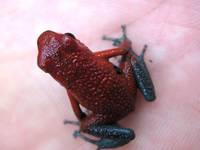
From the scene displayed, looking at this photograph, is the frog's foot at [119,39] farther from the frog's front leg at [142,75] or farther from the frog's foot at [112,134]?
the frog's foot at [112,134]

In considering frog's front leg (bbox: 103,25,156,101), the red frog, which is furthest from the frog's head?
frog's front leg (bbox: 103,25,156,101)

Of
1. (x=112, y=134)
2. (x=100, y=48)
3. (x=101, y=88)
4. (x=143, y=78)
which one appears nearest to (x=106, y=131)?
(x=112, y=134)

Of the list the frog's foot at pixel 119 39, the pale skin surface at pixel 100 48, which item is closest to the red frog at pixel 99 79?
the frog's foot at pixel 119 39

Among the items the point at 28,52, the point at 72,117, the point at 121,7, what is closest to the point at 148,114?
the point at 72,117

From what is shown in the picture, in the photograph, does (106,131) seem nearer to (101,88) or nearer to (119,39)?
(101,88)

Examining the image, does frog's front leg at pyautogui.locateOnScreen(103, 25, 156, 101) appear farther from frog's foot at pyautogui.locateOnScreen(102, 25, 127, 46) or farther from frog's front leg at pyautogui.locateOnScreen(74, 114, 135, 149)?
frog's front leg at pyautogui.locateOnScreen(74, 114, 135, 149)
